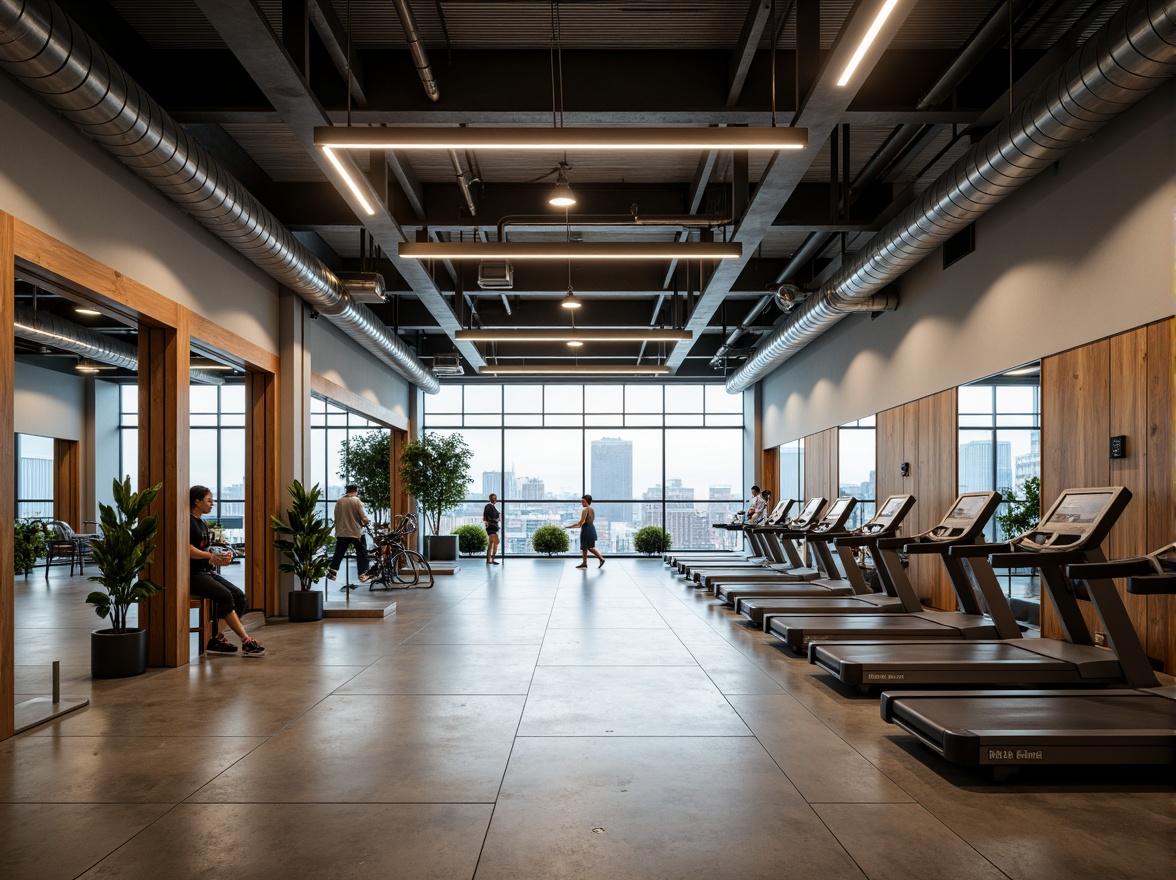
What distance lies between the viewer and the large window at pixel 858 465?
1159 cm

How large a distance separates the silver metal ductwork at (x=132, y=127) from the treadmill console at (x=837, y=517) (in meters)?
6.02

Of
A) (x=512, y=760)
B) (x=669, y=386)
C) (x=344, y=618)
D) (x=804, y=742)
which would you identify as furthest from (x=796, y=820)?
(x=669, y=386)

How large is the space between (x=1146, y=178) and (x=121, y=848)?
6665mm

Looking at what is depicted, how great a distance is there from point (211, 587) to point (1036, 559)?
5.83m

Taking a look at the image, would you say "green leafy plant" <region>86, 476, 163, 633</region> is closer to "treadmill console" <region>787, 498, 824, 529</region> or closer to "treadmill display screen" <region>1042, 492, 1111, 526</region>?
"treadmill display screen" <region>1042, 492, 1111, 526</region>

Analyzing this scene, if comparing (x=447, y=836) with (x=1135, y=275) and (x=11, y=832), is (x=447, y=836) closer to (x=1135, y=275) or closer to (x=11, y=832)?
(x=11, y=832)

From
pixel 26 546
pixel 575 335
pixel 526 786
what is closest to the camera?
pixel 526 786

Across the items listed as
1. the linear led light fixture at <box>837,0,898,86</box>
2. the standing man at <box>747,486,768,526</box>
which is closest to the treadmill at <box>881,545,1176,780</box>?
the linear led light fixture at <box>837,0,898,86</box>

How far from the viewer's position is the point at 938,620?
7.07 metres

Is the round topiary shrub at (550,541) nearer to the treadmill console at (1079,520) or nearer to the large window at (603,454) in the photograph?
the large window at (603,454)

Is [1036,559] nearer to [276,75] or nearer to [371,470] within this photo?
[276,75]

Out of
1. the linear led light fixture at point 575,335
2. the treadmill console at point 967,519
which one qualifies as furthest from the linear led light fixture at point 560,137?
the linear led light fixture at point 575,335

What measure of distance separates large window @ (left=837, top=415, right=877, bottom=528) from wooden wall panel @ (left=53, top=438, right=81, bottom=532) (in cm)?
1438

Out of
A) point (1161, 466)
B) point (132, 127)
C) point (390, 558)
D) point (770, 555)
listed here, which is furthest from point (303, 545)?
point (770, 555)
